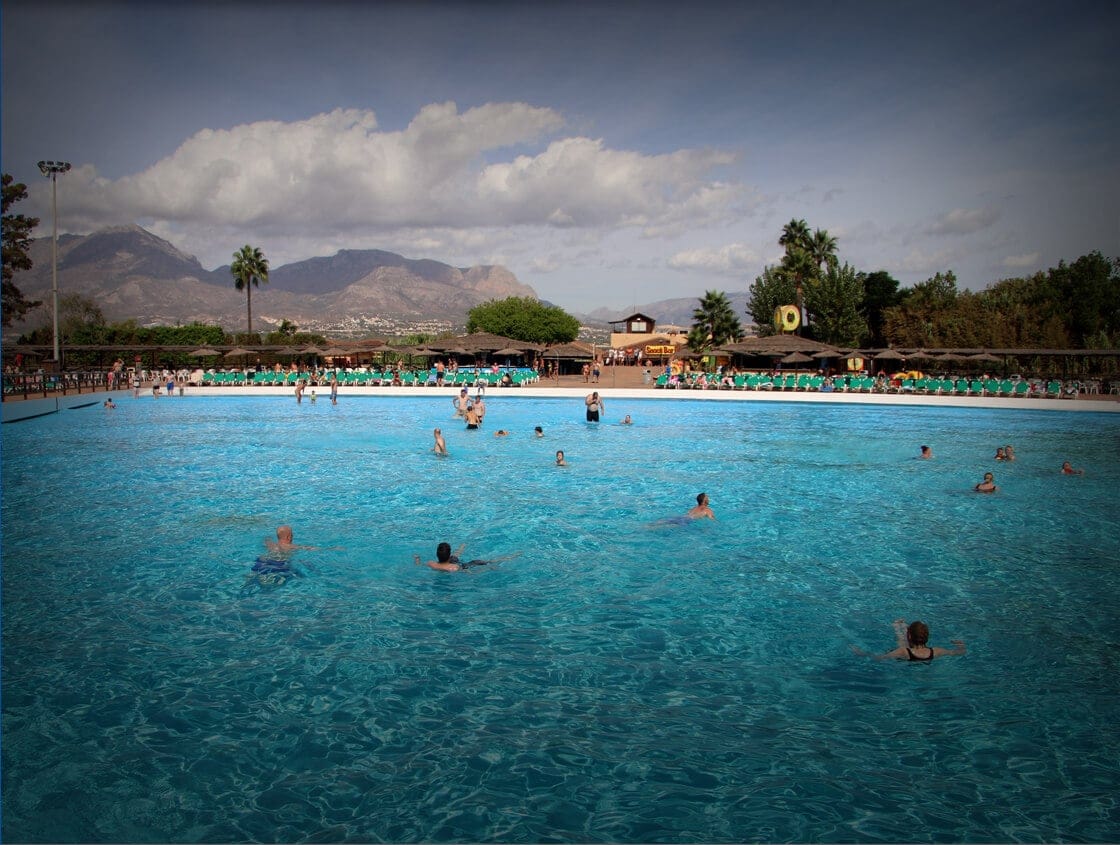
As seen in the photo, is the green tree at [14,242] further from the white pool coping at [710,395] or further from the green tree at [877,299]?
the green tree at [877,299]

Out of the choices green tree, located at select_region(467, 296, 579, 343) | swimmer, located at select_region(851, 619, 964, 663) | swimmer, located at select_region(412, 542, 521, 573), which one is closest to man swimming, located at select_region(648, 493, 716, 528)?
swimmer, located at select_region(412, 542, 521, 573)

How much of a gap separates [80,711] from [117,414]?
985 inches

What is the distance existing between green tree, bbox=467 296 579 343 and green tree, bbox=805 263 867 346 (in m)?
27.5

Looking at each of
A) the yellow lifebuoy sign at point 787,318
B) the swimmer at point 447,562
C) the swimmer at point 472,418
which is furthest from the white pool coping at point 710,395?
the swimmer at point 447,562

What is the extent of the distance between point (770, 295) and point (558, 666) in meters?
55.5

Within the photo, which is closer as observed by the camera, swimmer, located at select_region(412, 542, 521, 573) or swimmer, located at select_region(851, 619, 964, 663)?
swimmer, located at select_region(851, 619, 964, 663)

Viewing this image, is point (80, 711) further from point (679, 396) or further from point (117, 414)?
point (679, 396)

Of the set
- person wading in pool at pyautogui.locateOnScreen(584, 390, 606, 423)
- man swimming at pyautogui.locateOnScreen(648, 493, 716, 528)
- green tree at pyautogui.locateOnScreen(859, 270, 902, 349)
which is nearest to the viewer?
A: man swimming at pyautogui.locateOnScreen(648, 493, 716, 528)

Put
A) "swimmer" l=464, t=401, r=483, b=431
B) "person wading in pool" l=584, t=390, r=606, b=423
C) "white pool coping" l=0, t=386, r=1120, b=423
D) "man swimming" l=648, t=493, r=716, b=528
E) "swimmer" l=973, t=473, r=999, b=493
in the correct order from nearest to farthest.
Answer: "man swimming" l=648, t=493, r=716, b=528 → "swimmer" l=973, t=473, r=999, b=493 → "swimmer" l=464, t=401, r=483, b=431 → "person wading in pool" l=584, t=390, r=606, b=423 → "white pool coping" l=0, t=386, r=1120, b=423

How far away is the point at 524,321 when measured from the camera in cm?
7400

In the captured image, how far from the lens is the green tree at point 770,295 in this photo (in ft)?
189

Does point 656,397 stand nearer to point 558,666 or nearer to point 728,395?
point 728,395

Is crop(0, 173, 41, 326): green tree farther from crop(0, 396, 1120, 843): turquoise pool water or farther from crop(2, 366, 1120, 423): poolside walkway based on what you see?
crop(0, 396, 1120, 843): turquoise pool water

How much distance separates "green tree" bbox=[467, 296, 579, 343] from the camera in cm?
7381
